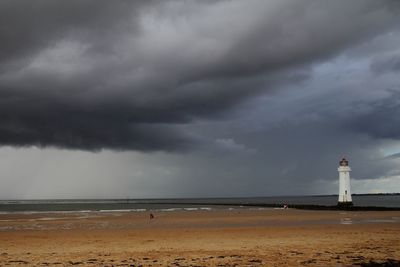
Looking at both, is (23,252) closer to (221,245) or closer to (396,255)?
(221,245)

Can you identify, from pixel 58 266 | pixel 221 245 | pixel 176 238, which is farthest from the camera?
pixel 176 238

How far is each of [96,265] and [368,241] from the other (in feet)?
49.4

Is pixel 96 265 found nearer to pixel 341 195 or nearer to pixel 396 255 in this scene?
pixel 396 255

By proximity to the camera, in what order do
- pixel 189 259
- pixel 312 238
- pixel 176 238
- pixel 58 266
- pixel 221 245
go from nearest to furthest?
pixel 58 266 < pixel 189 259 < pixel 221 245 < pixel 312 238 < pixel 176 238

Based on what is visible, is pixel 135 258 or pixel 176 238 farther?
pixel 176 238

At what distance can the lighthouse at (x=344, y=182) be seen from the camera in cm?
7112

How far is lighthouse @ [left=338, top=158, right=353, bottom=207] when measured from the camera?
71.1 meters

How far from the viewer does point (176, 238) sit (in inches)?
1129

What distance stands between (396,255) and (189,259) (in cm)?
877

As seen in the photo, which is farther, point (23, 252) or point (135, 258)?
point (23, 252)

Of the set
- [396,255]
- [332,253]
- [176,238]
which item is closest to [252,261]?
[332,253]

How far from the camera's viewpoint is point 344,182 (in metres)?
72.8

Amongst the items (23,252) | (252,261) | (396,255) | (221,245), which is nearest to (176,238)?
(221,245)

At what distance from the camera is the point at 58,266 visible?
17.5 m
